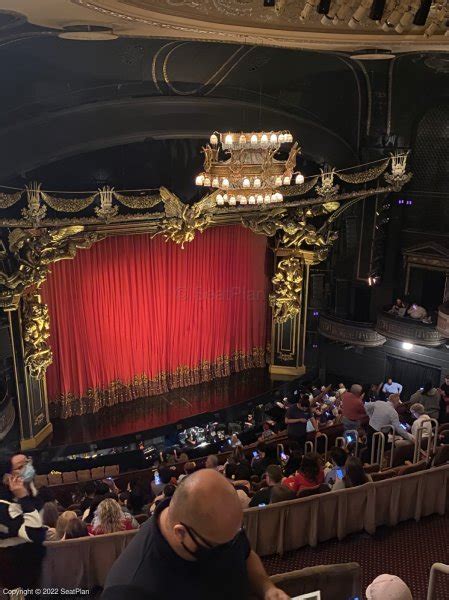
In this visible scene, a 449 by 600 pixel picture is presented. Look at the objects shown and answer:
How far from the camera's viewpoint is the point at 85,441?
447 inches

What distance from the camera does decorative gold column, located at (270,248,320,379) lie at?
14.0 meters

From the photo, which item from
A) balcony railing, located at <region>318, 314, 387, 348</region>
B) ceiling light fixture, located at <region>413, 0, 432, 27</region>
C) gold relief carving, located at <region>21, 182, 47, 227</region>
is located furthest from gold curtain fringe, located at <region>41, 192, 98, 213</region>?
ceiling light fixture, located at <region>413, 0, 432, 27</region>

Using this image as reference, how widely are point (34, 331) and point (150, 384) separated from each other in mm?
3618

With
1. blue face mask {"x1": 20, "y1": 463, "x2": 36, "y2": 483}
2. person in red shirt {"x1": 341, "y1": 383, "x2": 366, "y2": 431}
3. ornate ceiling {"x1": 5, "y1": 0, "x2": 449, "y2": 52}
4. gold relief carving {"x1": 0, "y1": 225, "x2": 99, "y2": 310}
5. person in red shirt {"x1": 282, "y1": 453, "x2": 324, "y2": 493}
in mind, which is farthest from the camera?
gold relief carving {"x1": 0, "y1": 225, "x2": 99, "y2": 310}

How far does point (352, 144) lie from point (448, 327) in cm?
452

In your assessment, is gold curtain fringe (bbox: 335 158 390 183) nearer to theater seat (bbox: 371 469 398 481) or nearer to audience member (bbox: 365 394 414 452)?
audience member (bbox: 365 394 414 452)

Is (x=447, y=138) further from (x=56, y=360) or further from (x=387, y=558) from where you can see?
(x=387, y=558)

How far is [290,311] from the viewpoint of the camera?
14172mm

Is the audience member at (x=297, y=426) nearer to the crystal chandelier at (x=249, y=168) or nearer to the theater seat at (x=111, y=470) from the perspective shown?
the theater seat at (x=111, y=470)

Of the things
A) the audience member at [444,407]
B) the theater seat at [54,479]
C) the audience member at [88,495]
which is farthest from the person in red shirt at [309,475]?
the audience member at [444,407]

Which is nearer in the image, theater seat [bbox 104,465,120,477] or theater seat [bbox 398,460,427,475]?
theater seat [bbox 398,460,427,475]

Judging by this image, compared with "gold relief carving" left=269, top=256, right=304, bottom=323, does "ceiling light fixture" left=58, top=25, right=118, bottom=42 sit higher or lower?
higher

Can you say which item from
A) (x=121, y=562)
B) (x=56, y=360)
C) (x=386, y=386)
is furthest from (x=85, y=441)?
(x=121, y=562)

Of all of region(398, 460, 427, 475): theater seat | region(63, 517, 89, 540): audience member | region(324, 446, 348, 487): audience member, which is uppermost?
region(63, 517, 89, 540): audience member
